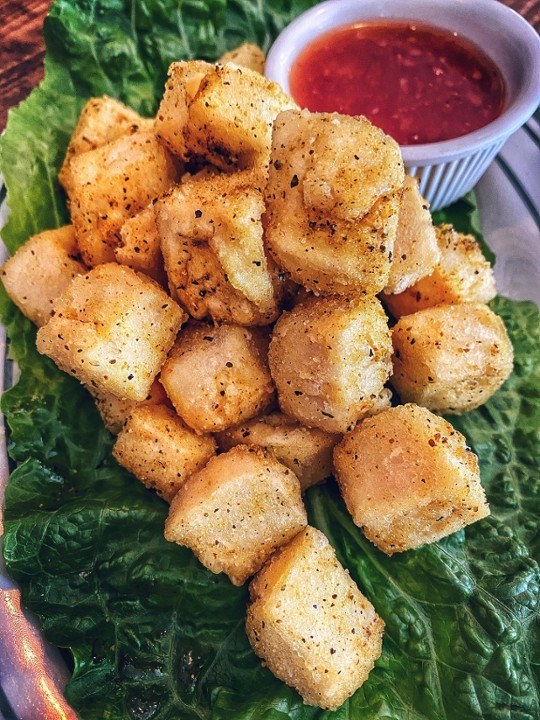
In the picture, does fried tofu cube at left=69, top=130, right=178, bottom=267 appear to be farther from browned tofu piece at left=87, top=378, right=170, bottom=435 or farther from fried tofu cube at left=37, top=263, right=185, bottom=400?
browned tofu piece at left=87, top=378, right=170, bottom=435

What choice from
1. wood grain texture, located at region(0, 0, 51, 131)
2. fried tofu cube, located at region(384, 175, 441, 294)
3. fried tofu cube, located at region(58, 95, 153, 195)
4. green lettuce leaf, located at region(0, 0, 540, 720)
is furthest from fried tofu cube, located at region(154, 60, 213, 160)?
wood grain texture, located at region(0, 0, 51, 131)

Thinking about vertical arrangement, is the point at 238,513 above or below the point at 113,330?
below

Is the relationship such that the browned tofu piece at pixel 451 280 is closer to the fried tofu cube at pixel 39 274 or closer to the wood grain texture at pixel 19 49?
the fried tofu cube at pixel 39 274

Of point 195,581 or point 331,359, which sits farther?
point 195,581

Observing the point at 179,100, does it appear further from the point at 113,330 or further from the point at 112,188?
the point at 113,330

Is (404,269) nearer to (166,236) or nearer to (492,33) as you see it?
(166,236)

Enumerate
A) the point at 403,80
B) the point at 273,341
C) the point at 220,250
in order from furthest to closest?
the point at 403,80, the point at 273,341, the point at 220,250

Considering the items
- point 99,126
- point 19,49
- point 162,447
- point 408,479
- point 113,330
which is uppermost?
point 19,49

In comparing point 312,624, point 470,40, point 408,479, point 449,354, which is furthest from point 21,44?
point 312,624
